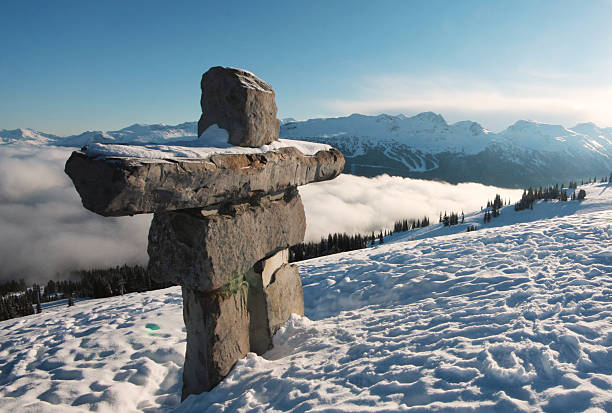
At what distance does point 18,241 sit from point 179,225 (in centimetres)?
19683

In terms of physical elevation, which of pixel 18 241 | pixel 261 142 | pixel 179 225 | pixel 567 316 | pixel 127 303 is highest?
pixel 261 142

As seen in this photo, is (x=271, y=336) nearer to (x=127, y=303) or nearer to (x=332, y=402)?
(x=332, y=402)

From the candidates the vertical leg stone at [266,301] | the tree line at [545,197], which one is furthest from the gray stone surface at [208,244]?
the tree line at [545,197]

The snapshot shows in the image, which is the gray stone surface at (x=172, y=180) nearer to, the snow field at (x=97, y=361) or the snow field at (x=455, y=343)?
the snow field at (x=455, y=343)

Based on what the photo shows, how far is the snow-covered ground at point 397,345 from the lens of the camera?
11.8ft

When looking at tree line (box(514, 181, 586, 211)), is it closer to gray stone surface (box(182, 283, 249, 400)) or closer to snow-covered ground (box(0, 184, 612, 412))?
snow-covered ground (box(0, 184, 612, 412))

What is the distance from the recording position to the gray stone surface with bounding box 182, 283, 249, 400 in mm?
5059

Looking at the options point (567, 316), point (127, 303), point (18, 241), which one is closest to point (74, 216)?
point (18, 241)

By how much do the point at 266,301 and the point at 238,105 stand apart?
11.5ft

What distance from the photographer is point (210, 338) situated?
5.05m

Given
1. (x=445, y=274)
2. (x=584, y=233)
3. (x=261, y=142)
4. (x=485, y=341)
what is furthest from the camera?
(x=584, y=233)

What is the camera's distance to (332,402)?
3811 millimetres

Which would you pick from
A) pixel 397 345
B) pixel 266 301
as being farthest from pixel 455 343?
pixel 266 301

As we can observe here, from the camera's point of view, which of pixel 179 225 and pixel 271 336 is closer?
pixel 179 225
